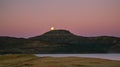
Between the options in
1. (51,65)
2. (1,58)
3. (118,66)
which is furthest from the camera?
(1,58)

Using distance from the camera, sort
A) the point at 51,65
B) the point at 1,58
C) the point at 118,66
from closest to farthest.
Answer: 1. the point at 118,66
2. the point at 51,65
3. the point at 1,58

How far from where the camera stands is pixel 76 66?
5197cm

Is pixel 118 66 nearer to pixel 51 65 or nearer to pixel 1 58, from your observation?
pixel 51 65

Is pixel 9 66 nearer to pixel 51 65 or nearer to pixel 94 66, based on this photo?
pixel 51 65

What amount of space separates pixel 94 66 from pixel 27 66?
10.3 m

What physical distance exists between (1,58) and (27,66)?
21.1m

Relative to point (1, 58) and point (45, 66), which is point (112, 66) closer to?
point (45, 66)

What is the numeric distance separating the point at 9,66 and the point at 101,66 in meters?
14.7

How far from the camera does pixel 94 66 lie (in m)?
50.8

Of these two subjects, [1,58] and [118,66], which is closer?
[118,66]

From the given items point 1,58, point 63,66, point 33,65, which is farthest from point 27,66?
point 1,58

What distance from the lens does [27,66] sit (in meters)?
52.3

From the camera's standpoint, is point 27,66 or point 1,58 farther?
point 1,58

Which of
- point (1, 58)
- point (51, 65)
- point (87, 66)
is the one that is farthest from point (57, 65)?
point (1, 58)
